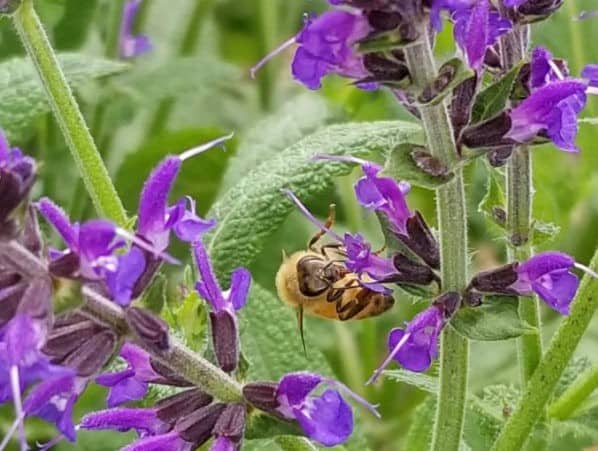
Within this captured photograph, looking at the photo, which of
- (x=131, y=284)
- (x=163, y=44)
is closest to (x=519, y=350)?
(x=131, y=284)

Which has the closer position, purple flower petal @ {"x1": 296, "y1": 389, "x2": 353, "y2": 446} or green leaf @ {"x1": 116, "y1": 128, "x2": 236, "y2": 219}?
purple flower petal @ {"x1": 296, "y1": 389, "x2": 353, "y2": 446}

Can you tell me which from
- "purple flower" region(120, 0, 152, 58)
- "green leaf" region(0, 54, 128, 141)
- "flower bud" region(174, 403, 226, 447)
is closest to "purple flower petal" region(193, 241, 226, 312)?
"flower bud" region(174, 403, 226, 447)

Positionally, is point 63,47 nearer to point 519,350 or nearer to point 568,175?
point 568,175

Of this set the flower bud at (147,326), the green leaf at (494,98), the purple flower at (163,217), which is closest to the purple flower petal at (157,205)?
the purple flower at (163,217)

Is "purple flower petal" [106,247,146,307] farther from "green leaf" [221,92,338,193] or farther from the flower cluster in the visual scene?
"green leaf" [221,92,338,193]

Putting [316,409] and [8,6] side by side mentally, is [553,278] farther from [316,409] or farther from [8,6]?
[8,6]

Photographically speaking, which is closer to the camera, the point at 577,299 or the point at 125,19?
the point at 577,299

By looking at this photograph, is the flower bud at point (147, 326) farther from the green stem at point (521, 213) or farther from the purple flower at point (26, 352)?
the green stem at point (521, 213)
